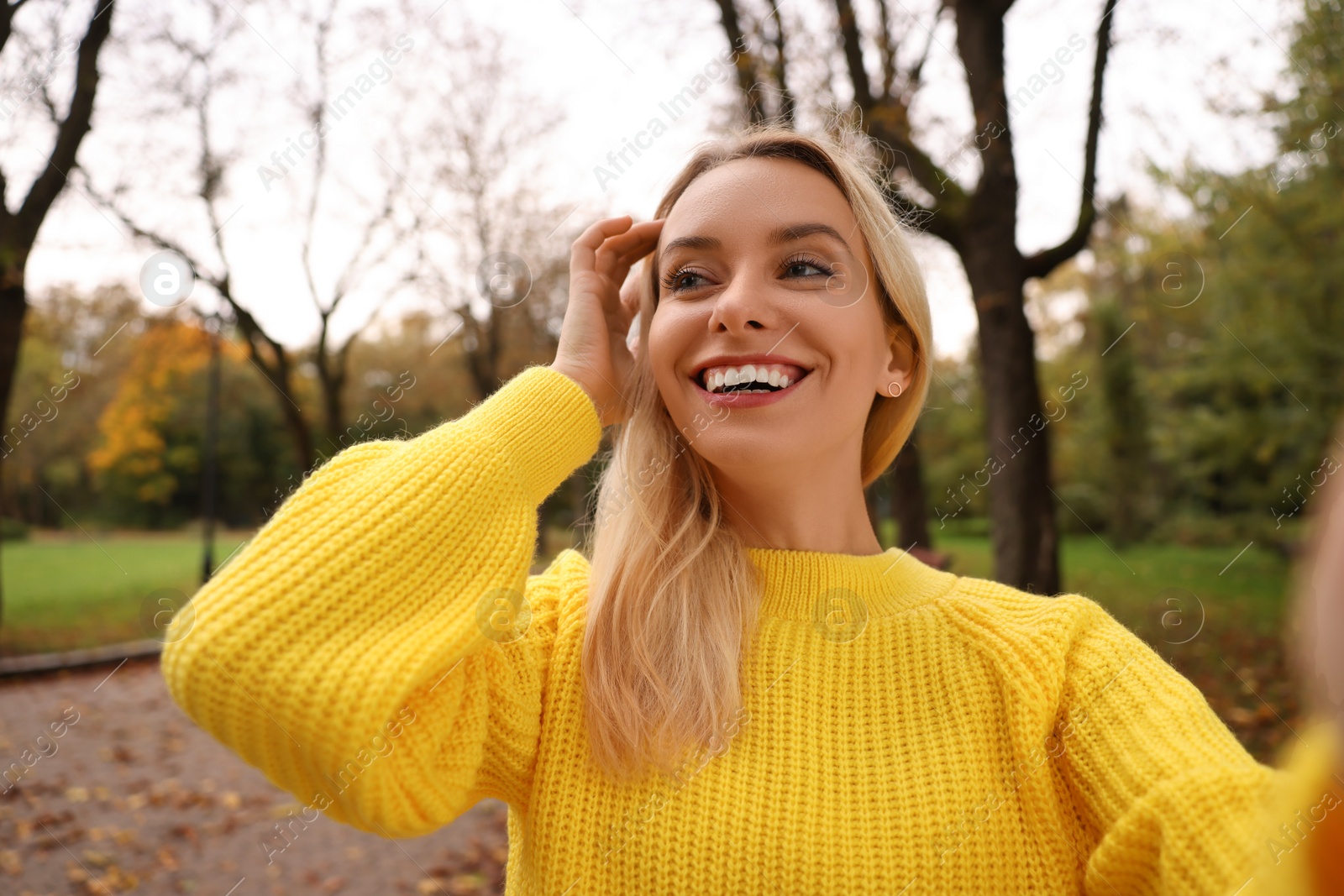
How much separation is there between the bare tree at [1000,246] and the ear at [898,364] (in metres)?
3.39

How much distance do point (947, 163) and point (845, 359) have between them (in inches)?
→ 182

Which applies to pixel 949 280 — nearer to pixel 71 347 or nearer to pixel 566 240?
pixel 566 240

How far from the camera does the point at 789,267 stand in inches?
69.2

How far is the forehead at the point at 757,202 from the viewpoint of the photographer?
1753mm

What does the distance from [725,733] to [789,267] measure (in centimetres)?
97

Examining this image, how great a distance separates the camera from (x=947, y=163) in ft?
18.7

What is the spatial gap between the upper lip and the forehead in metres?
0.26

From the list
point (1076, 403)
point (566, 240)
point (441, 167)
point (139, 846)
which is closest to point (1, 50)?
point (139, 846)

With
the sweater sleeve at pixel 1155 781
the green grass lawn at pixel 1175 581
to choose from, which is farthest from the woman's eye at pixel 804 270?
the green grass lawn at pixel 1175 581

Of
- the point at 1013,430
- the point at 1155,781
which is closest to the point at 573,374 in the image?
the point at 1155,781

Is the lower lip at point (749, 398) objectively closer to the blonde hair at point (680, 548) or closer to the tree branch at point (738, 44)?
the blonde hair at point (680, 548)

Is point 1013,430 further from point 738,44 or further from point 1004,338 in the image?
point 738,44

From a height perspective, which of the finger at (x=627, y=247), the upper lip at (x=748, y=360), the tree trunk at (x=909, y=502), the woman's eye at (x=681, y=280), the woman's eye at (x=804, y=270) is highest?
the finger at (x=627, y=247)

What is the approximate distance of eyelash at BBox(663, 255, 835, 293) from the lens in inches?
69.2
